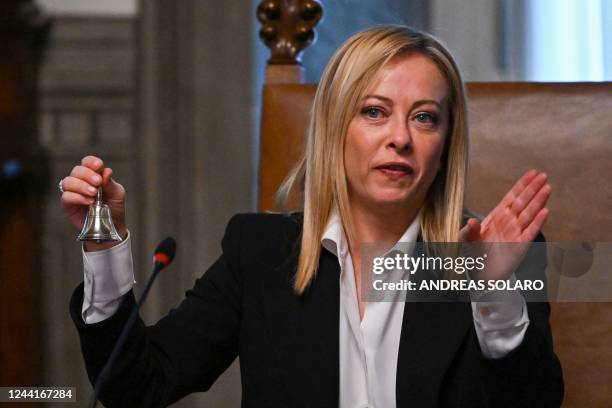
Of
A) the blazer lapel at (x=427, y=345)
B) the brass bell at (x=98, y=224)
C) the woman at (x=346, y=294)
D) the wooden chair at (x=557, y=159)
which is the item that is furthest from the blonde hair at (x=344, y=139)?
the brass bell at (x=98, y=224)

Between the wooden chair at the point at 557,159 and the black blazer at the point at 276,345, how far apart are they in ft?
1.10

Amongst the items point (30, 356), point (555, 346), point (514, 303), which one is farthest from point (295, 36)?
point (30, 356)

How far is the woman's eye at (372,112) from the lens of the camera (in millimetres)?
1472

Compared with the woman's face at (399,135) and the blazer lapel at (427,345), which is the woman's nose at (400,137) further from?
the blazer lapel at (427,345)

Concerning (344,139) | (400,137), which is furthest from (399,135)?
(344,139)

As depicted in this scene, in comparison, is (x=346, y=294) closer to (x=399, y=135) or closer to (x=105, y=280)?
(x=399, y=135)

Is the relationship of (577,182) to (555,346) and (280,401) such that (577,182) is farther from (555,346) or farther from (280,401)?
(280,401)

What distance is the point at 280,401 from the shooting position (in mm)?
1409

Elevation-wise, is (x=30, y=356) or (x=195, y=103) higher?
(x=195, y=103)

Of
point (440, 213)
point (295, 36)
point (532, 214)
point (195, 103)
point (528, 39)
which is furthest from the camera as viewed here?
point (195, 103)

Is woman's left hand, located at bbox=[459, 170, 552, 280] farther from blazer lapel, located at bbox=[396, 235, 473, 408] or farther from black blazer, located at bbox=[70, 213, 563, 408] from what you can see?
blazer lapel, located at bbox=[396, 235, 473, 408]

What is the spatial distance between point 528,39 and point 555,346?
86cm

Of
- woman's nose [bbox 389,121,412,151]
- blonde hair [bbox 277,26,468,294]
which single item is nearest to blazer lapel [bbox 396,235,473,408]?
blonde hair [bbox 277,26,468,294]

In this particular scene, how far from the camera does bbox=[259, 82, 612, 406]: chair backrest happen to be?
5.54ft
